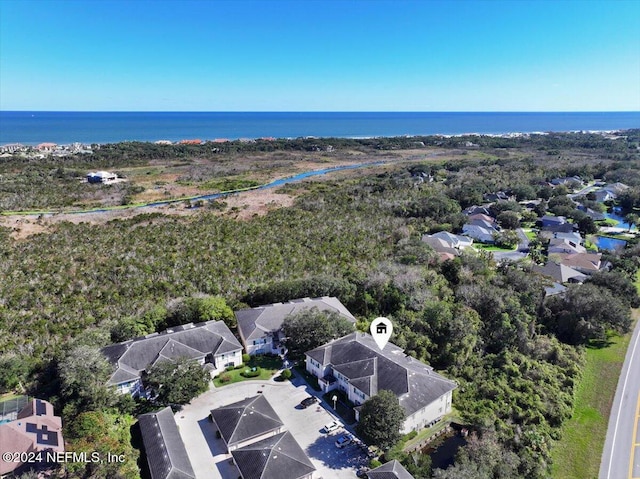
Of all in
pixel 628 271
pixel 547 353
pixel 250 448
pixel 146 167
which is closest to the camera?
pixel 250 448

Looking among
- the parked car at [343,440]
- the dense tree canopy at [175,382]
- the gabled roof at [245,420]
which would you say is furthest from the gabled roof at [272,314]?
the parked car at [343,440]

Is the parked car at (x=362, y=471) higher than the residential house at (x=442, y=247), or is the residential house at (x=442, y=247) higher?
the residential house at (x=442, y=247)

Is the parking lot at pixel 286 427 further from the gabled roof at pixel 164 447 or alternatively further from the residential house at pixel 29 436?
the residential house at pixel 29 436

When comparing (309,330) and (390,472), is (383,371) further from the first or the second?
(390,472)

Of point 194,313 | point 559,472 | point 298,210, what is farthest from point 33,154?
point 559,472

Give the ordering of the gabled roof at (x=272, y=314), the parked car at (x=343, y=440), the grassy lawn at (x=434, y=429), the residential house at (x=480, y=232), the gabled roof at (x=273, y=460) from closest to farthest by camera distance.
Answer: the gabled roof at (x=273, y=460)
the parked car at (x=343, y=440)
the grassy lawn at (x=434, y=429)
the gabled roof at (x=272, y=314)
the residential house at (x=480, y=232)

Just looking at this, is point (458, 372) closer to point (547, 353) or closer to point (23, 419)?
point (547, 353)

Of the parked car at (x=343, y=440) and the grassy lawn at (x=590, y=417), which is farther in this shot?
the grassy lawn at (x=590, y=417)
